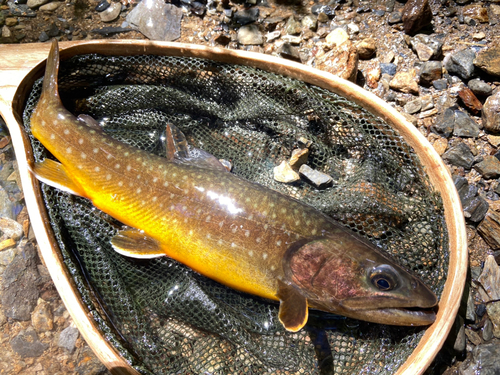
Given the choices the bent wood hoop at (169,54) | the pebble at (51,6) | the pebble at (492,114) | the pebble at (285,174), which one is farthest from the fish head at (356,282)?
the pebble at (51,6)

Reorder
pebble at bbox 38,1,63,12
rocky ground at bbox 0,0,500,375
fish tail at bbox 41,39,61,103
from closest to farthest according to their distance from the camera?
1. fish tail at bbox 41,39,61,103
2. rocky ground at bbox 0,0,500,375
3. pebble at bbox 38,1,63,12

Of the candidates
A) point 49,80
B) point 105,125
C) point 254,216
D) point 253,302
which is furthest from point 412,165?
point 49,80

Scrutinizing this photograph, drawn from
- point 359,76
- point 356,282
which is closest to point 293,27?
point 359,76

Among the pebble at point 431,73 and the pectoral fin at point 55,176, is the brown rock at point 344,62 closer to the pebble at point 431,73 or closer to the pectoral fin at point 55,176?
the pebble at point 431,73

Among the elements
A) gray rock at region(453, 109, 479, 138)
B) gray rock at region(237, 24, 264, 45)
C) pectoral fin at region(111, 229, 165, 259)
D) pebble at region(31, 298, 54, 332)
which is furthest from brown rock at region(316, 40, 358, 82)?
pebble at region(31, 298, 54, 332)

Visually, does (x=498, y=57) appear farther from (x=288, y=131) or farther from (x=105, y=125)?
(x=105, y=125)

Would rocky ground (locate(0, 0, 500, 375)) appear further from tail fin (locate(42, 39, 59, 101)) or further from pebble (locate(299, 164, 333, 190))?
tail fin (locate(42, 39, 59, 101))
